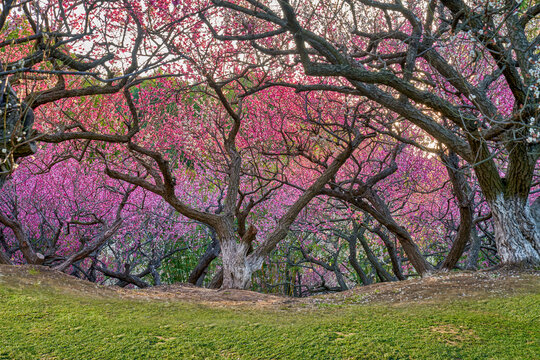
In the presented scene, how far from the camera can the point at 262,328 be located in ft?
13.0

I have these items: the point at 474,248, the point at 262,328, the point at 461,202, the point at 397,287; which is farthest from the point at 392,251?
the point at 262,328

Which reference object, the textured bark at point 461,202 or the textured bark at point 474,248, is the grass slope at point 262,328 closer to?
the textured bark at point 461,202

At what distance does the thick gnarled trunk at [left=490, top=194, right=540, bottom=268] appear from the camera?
5992 millimetres

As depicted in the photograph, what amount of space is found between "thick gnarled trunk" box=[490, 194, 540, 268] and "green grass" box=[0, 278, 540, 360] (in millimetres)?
1433

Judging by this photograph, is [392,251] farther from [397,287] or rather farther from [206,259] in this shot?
[206,259]

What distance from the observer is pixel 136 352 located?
3.34 m

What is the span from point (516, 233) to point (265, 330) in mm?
3917

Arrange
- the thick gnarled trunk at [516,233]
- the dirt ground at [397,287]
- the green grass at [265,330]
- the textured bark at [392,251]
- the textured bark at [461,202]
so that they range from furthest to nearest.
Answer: the textured bark at [392,251]
the textured bark at [461,202]
the thick gnarled trunk at [516,233]
the dirt ground at [397,287]
the green grass at [265,330]

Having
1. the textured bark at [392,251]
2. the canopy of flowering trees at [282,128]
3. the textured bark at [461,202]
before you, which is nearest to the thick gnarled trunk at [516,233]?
the canopy of flowering trees at [282,128]

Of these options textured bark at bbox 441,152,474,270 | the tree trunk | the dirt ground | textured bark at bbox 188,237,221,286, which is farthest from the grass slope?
textured bark at bbox 188,237,221,286

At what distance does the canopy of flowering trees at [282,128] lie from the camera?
5461 millimetres

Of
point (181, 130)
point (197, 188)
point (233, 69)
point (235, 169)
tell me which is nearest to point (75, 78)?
point (181, 130)

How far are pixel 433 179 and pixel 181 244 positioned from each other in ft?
23.0

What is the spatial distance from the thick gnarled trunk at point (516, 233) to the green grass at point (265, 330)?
1433mm
